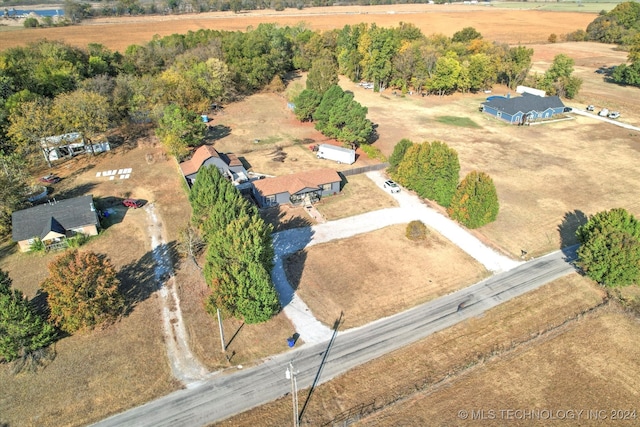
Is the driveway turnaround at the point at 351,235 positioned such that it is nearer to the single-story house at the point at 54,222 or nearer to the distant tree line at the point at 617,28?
the single-story house at the point at 54,222

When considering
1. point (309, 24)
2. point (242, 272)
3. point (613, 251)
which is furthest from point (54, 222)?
point (309, 24)

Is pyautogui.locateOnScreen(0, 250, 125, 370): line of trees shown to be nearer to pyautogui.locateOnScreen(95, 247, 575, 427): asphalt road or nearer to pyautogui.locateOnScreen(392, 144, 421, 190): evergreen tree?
pyautogui.locateOnScreen(95, 247, 575, 427): asphalt road

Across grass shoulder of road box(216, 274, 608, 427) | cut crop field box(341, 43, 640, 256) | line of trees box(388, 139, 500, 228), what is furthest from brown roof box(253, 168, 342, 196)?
grass shoulder of road box(216, 274, 608, 427)

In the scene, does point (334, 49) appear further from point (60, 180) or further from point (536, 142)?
point (60, 180)

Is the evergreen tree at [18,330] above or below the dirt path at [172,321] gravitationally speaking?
above

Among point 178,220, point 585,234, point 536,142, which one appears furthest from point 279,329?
point 536,142

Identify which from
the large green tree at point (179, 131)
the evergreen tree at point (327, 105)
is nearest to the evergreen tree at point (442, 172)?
the evergreen tree at point (327, 105)

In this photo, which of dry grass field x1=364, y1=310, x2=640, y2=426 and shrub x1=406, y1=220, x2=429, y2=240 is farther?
shrub x1=406, y1=220, x2=429, y2=240
